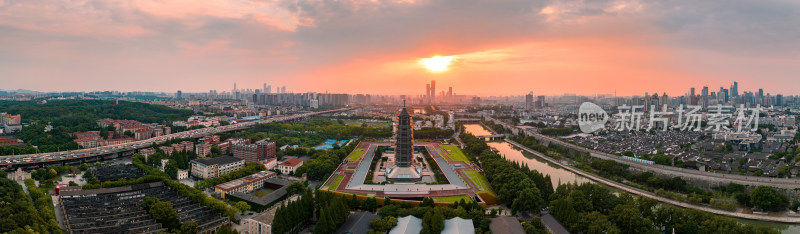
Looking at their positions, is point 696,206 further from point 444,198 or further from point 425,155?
point 425,155

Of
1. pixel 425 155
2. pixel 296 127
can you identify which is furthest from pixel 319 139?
pixel 425 155

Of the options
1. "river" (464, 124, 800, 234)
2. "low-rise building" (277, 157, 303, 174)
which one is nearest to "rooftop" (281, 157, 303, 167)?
"low-rise building" (277, 157, 303, 174)

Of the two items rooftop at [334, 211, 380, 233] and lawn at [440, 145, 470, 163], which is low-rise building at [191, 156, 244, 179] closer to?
rooftop at [334, 211, 380, 233]

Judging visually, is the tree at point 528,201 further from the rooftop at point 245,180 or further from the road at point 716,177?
the rooftop at point 245,180

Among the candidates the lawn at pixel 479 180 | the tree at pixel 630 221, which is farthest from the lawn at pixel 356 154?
the tree at pixel 630 221

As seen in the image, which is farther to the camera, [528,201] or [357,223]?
[528,201]

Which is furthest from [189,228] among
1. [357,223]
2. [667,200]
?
[667,200]

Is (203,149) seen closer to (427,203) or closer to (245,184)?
(245,184)
